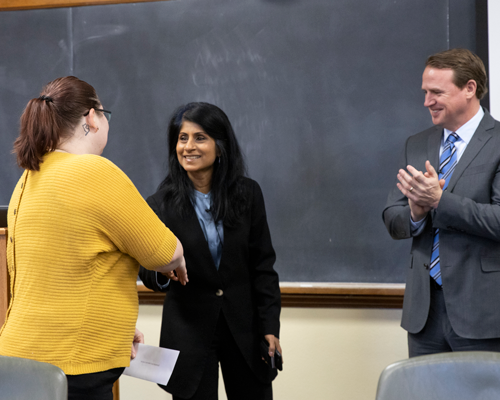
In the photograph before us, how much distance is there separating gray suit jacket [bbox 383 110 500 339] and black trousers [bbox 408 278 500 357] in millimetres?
39

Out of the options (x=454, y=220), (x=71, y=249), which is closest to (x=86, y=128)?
(x=71, y=249)

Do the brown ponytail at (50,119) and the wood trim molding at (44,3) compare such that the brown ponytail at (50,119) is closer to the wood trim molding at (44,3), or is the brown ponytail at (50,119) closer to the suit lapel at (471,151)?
the suit lapel at (471,151)

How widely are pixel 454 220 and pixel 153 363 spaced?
3.84 feet

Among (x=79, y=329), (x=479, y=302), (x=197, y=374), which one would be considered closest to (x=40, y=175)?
(x=79, y=329)

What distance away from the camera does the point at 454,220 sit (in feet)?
5.58

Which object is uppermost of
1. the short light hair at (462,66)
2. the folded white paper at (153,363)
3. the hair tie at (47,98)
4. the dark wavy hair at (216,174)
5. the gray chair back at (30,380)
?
the short light hair at (462,66)

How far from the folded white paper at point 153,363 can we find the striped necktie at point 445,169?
1.03m

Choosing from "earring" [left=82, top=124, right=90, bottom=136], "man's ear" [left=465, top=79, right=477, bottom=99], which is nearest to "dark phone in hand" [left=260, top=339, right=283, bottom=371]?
"earring" [left=82, top=124, right=90, bottom=136]

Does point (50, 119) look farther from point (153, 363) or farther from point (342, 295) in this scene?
point (342, 295)

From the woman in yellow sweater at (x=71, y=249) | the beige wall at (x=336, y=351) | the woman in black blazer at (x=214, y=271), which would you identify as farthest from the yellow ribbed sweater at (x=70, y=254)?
the beige wall at (x=336, y=351)

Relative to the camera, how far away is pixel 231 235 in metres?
1.84

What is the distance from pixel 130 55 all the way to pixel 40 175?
1.64m

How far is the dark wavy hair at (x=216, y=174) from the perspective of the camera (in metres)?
1.87

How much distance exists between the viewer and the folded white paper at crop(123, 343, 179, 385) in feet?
4.97
